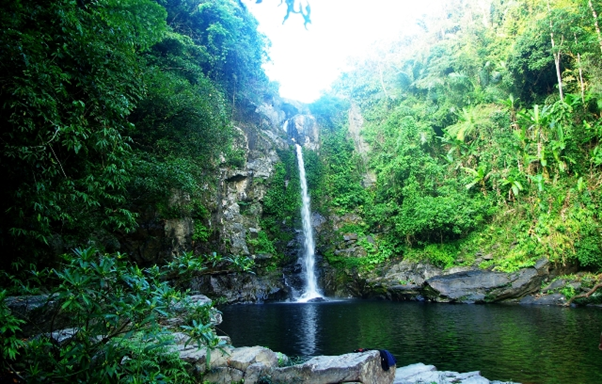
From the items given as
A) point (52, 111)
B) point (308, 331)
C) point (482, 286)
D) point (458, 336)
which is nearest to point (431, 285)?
point (482, 286)

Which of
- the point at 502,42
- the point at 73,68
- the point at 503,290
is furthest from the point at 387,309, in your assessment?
the point at 502,42

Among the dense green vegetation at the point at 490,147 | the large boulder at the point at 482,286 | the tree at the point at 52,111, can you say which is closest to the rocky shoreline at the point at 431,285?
the large boulder at the point at 482,286

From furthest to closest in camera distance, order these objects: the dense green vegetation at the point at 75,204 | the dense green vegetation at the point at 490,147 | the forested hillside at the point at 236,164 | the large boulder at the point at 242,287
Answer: the large boulder at the point at 242,287 → the dense green vegetation at the point at 490,147 → the forested hillside at the point at 236,164 → the dense green vegetation at the point at 75,204

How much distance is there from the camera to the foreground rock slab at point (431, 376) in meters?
5.56

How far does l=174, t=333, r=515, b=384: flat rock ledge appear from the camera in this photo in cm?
492

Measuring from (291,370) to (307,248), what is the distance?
690 inches

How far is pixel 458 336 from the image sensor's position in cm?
913

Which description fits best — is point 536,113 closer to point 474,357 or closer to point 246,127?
point 474,357

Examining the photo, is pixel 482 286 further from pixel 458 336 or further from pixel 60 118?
pixel 60 118

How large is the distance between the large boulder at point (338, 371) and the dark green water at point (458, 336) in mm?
1404

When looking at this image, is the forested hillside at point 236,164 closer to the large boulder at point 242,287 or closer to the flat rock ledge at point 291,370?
the large boulder at point 242,287

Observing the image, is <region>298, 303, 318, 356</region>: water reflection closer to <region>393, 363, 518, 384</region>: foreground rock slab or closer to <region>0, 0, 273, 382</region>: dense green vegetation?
<region>393, 363, 518, 384</region>: foreground rock slab

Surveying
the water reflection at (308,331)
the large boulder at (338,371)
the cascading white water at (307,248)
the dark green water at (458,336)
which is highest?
the cascading white water at (307,248)

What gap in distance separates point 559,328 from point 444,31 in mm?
26604
